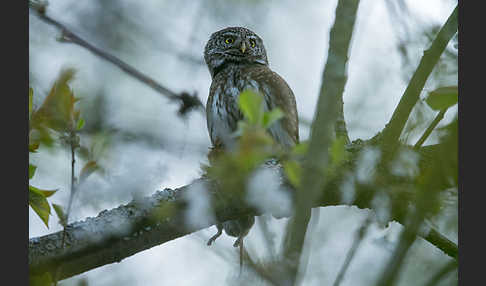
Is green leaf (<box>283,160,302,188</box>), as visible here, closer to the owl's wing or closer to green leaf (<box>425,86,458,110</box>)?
green leaf (<box>425,86,458,110</box>)

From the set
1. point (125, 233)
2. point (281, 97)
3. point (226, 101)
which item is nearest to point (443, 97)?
point (125, 233)

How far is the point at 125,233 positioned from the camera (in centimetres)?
247

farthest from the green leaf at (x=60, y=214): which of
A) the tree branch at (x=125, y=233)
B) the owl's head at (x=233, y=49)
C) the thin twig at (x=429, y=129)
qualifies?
the owl's head at (x=233, y=49)

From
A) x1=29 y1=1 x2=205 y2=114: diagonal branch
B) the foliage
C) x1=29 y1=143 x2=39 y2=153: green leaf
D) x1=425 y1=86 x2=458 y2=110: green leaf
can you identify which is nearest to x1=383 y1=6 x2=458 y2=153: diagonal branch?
x1=425 y1=86 x2=458 y2=110: green leaf

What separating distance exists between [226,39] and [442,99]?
359 cm

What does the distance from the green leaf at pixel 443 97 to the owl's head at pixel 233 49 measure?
322 cm

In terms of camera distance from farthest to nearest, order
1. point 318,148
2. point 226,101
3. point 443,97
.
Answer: point 226,101 < point 443,97 < point 318,148

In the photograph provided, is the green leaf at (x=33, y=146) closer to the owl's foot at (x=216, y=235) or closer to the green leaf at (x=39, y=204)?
the green leaf at (x=39, y=204)

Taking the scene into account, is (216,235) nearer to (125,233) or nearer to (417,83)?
(125,233)

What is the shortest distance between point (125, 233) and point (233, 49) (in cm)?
261

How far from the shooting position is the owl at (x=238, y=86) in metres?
3.17

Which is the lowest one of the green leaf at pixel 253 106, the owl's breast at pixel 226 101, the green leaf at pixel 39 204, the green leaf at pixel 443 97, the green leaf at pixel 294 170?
the green leaf at pixel 39 204

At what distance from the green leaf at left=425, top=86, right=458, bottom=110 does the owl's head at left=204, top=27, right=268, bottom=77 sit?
3.22 metres

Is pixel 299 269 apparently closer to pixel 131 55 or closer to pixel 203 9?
pixel 203 9
